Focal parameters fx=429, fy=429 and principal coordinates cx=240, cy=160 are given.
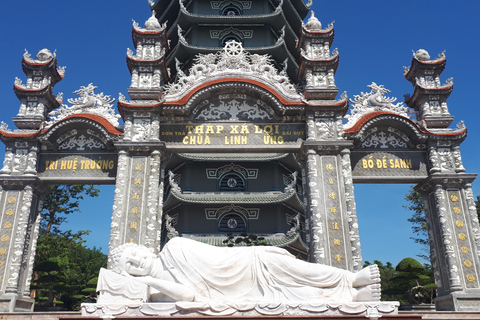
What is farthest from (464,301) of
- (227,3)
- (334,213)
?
(227,3)

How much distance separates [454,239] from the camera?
40.2 ft

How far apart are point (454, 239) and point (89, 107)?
461 inches

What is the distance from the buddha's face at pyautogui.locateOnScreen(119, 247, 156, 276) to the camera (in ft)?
19.5

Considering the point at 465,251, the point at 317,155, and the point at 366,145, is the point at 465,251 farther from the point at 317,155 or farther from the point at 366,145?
the point at 317,155

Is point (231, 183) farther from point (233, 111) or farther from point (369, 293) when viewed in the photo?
point (369, 293)

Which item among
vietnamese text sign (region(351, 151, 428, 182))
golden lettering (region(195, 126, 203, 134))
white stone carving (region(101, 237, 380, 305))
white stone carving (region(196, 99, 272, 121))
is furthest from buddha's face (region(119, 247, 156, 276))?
vietnamese text sign (region(351, 151, 428, 182))

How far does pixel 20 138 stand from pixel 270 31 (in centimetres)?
1360

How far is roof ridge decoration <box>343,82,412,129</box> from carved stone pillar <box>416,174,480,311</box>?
2.45 metres

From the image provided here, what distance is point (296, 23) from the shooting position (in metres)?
23.7

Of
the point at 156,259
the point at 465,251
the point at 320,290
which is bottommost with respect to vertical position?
the point at 320,290

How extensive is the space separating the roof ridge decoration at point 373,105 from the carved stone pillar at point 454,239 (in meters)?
2.45

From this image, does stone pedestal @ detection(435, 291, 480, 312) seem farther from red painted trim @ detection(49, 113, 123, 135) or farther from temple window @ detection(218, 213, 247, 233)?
red painted trim @ detection(49, 113, 123, 135)

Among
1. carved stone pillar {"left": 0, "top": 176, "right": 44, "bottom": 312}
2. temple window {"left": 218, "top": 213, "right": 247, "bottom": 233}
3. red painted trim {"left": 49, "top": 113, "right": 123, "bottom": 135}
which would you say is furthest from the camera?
temple window {"left": 218, "top": 213, "right": 247, "bottom": 233}

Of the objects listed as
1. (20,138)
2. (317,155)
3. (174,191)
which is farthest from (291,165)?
(20,138)
